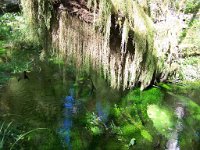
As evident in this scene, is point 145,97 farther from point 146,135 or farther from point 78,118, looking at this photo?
point 78,118

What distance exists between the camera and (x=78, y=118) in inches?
228

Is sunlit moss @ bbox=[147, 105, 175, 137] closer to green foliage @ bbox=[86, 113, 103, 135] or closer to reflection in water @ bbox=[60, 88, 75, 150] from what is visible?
green foliage @ bbox=[86, 113, 103, 135]

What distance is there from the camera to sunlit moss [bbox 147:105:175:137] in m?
5.53

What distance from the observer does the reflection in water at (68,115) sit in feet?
17.3

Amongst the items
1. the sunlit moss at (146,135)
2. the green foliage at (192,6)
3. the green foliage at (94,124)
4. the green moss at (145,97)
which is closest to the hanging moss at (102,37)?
the green moss at (145,97)

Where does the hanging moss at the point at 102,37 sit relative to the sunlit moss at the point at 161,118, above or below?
above

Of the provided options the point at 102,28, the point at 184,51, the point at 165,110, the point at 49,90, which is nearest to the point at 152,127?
the point at 165,110

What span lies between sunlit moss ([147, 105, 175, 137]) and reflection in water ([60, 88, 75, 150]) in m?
1.52

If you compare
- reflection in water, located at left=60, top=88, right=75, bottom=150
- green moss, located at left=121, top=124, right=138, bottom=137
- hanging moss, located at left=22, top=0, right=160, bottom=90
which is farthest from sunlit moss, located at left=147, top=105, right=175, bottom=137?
reflection in water, located at left=60, top=88, right=75, bottom=150

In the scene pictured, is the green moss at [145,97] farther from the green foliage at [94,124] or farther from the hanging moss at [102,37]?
the green foliage at [94,124]

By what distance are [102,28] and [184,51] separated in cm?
399

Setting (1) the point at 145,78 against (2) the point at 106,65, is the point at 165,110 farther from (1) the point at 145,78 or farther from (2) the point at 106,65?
(2) the point at 106,65

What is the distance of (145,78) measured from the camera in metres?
6.18

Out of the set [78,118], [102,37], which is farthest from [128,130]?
[102,37]
